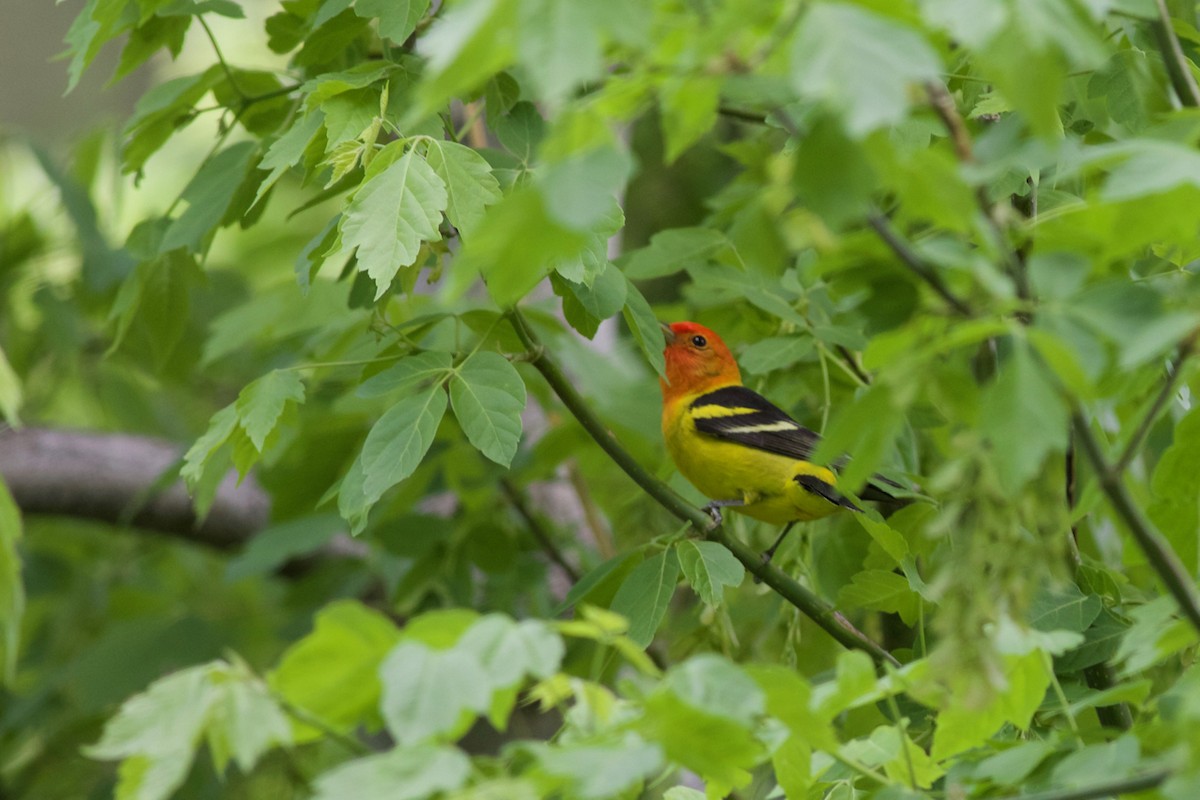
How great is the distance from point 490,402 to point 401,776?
3.43 ft

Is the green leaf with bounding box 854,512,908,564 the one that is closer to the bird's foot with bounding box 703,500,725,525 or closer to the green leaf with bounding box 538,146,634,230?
the bird's foot with bounding box 703,500,725,525

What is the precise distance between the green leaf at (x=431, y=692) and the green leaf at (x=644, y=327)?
122cm

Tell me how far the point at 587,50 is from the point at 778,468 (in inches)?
101

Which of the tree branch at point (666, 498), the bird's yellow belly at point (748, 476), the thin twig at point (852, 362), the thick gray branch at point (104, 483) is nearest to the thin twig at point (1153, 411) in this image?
the tree branch at point (666, 498)

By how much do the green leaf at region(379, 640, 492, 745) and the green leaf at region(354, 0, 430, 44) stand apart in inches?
51.4

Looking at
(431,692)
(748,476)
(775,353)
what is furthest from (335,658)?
(748,476)

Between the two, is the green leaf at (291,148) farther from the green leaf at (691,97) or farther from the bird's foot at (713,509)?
the bird's foot at (713,509)

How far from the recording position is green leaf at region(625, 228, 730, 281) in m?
2.94

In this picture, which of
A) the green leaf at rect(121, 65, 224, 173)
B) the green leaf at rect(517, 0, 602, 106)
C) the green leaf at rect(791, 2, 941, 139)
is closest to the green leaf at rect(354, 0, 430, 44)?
the green leaf at rect(121, 65, 224, 173)

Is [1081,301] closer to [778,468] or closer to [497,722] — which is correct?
[497,722]

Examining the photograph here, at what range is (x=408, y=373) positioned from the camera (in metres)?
2.30

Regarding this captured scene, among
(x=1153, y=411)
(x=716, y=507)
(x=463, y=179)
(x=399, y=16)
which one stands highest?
(x=399, y=16)

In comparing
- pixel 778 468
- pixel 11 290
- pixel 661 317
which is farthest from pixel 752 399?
pixel 11 290

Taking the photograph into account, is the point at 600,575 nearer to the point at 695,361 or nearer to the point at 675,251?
the point at 675,251
